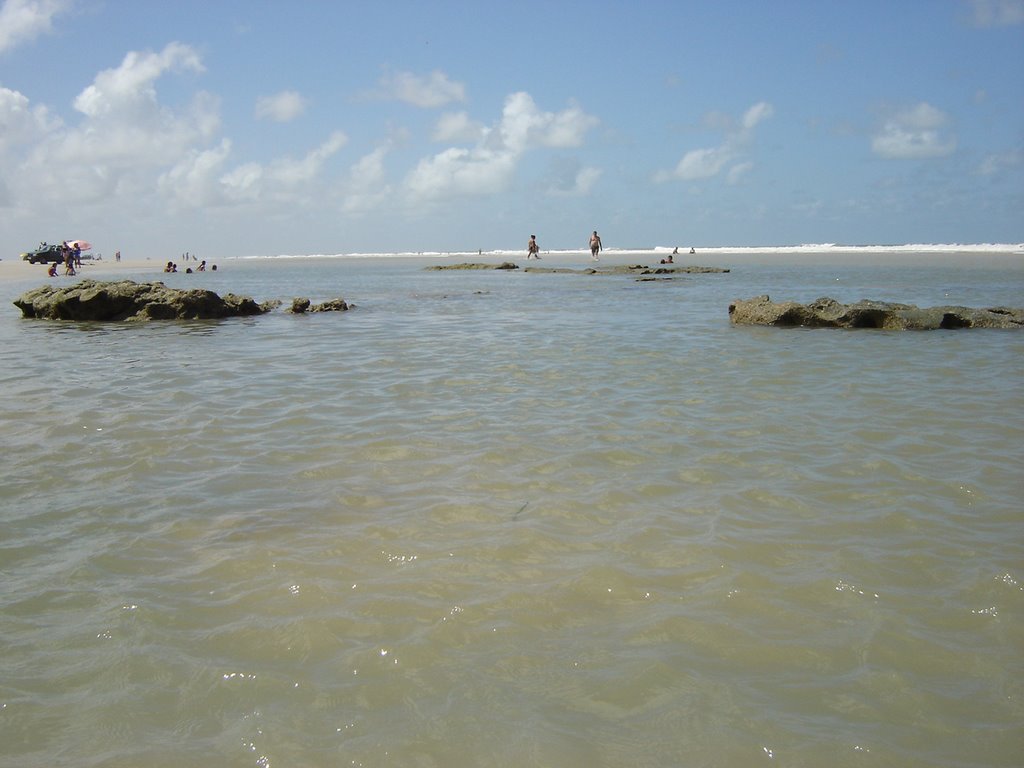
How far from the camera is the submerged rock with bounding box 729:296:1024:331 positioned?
40.9 feet

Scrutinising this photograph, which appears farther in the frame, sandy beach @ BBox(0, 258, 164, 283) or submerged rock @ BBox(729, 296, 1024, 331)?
sandy beach @ BBox(0, 258, 164, 283)

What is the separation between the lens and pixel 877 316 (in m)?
12.8

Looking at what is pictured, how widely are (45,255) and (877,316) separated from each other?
208 feet

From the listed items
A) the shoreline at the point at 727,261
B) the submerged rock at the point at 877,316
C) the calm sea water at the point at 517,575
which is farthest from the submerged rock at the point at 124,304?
the shoreline at the point at 727,261

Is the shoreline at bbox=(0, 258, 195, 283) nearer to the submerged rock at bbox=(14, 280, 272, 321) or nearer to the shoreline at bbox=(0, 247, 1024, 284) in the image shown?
the shoreline at bbox=(0, 247, 1024, 284)

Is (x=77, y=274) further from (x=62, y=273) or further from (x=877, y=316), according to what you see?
(x=877, y=316)

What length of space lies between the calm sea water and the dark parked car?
58.7 meters

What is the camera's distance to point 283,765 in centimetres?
220

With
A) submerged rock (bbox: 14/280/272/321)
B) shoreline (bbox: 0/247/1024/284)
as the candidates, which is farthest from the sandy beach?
submerged rock (bbox: 14/280/272/321)

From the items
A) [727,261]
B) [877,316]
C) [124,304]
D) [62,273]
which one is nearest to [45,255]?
[62,273]

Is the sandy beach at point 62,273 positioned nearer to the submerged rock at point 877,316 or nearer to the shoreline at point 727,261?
the shoreline at point 727,261

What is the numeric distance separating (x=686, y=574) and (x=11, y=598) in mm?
3211

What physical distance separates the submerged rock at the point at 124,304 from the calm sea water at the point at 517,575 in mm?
9267

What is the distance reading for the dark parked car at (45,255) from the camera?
56469 mm
